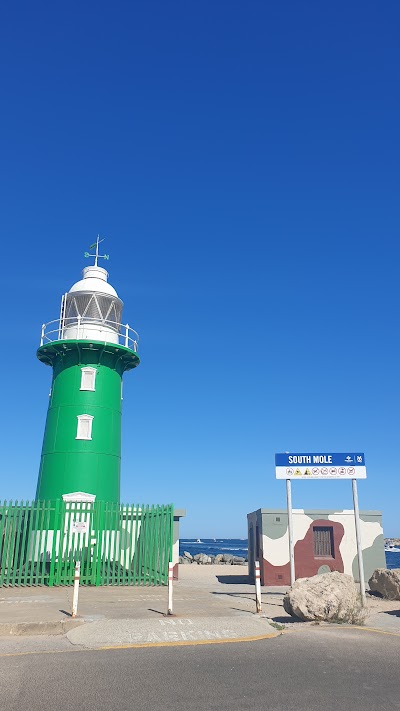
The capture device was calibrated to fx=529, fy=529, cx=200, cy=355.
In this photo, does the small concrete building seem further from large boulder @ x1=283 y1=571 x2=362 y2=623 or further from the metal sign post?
large boulder @ x1=283 y1=571 x2=362 y2=623

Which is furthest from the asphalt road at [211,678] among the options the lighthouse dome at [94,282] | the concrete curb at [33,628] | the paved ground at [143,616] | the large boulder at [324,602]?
the lighthouse dome at [94,282]

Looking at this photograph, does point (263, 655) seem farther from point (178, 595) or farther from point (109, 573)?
point (109, 573)

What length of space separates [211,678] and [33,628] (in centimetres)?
457

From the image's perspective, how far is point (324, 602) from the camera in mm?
11203

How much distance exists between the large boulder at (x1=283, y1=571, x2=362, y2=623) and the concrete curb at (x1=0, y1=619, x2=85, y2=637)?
15.1 feet

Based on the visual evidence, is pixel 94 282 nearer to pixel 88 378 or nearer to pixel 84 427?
pixel 88 378

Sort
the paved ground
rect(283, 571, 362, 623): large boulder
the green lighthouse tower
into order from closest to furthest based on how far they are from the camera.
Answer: the paved ground
rect(283, 571, 362, 623): large boulder
the green lighthouse tower

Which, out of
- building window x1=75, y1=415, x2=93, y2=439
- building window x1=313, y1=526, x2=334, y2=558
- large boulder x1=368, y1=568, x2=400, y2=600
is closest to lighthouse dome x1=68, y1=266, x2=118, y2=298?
building window x1=75, y1=415, x2=93, y2=439

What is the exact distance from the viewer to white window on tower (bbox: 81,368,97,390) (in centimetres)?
2247

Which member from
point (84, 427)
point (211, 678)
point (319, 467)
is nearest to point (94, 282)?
point (84, 427)

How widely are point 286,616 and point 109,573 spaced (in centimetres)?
803

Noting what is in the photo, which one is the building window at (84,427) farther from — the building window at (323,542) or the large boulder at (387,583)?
the large boulder at (387,583)

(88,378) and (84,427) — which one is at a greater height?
(88,378)

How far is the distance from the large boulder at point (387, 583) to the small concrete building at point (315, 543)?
6223 millimetres
